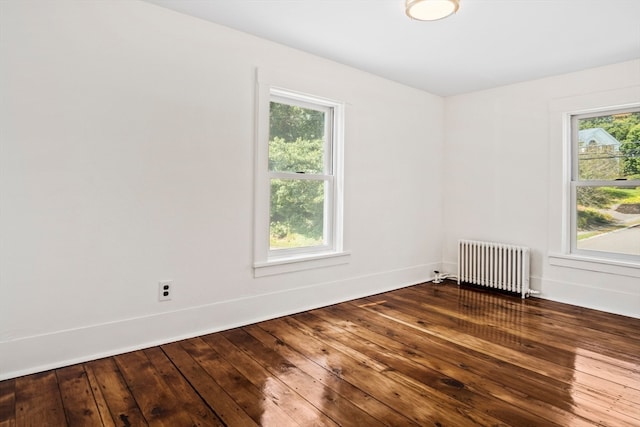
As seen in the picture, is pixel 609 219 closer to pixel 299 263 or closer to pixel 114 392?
pixel 299 263

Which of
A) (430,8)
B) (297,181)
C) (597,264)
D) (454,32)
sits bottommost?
(597,264)

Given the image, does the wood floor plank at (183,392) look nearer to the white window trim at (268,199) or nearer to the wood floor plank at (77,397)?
the wood floor plank at (77,397)

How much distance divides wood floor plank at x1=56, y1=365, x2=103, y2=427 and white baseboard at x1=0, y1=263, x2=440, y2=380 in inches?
5.2

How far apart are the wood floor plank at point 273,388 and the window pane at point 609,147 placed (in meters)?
3.90

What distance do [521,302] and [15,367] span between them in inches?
174

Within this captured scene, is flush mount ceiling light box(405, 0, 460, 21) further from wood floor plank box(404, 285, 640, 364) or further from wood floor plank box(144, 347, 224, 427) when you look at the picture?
wood floor plank box(144, 347, 224, 427)

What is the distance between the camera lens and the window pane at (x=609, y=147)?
3660mm

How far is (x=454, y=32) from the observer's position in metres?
2.97

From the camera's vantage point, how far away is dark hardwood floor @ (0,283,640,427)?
183 cm

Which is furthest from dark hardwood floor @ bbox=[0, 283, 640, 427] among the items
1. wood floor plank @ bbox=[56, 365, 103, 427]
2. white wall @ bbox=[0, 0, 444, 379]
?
white wall @ bbox=[0, 0, 444, 379]

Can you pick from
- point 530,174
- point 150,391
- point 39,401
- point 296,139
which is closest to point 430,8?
point 296,139

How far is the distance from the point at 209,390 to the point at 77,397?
703 millimetres

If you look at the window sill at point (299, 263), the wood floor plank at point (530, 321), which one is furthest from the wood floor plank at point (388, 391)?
the wood floor plank at point (530, 321)

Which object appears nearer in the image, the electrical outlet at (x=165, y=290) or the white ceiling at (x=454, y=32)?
the white ceiling at (x=454, y=32)
